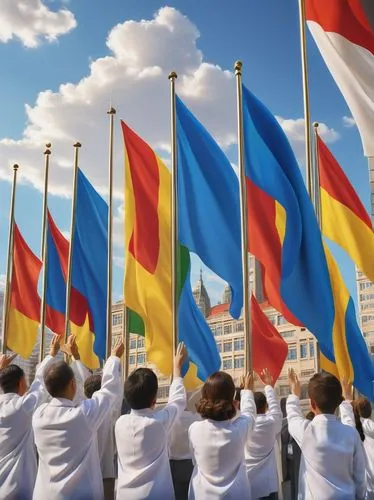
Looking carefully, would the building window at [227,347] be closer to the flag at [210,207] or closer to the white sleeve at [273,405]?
the flag at [210,207]

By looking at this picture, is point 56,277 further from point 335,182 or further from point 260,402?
point 260,402

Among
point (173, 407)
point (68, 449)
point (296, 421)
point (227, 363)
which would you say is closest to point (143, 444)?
point (173, 407)

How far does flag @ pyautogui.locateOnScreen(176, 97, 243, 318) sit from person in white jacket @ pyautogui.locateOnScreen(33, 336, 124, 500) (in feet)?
15.5

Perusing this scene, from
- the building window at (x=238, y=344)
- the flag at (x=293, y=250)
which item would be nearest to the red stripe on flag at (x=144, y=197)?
the flag at (x=293, y=250)

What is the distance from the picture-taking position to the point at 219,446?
475 cm

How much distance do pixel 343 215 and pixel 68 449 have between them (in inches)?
268

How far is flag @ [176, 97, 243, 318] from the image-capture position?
9.88 metres

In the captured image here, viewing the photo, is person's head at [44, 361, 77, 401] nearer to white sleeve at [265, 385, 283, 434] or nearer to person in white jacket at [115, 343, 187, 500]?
person in white jacket at [115, 343, 187, 500]

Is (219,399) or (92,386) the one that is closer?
(219,399)

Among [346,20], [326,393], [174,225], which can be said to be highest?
[346,20]

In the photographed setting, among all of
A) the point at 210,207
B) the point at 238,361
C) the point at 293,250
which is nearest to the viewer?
the point at 293,250

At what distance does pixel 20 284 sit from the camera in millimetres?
15406

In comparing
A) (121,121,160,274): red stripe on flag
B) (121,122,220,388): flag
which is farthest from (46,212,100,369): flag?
(121,121,160,274): red stripe on flag

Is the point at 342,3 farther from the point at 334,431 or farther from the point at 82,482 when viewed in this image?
the point at 82,482
